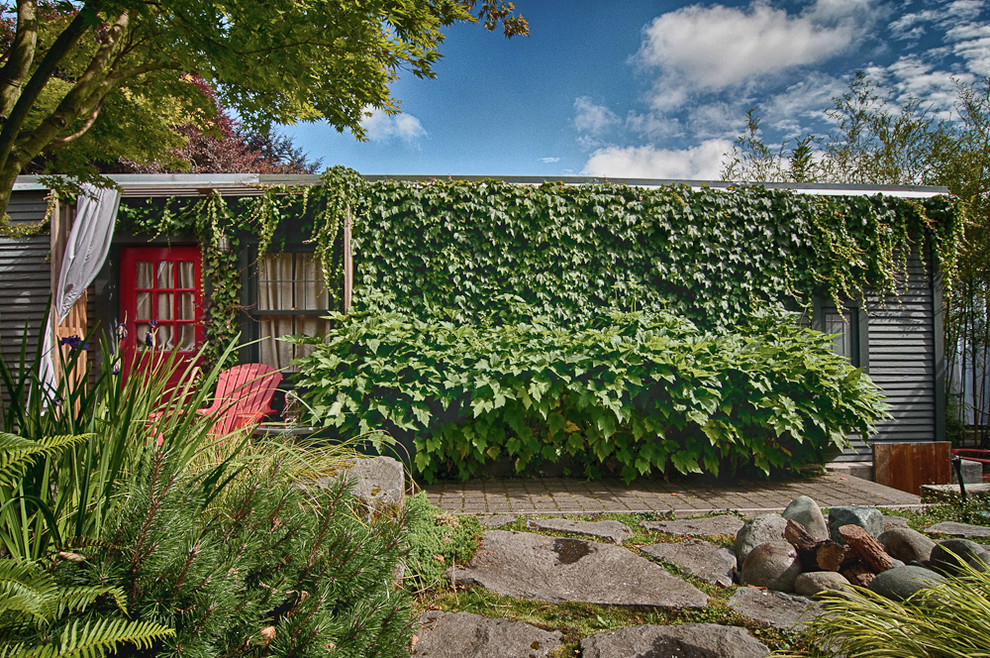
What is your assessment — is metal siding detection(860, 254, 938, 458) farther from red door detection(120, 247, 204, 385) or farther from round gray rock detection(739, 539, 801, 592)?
red door detection(120, 247, 204, 385)

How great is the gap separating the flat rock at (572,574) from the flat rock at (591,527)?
177 mm

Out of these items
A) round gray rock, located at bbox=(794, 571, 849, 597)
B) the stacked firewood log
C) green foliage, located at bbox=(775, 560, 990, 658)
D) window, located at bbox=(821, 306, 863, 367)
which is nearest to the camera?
green foliage, located at bbox=(775, 560, 990, 658)

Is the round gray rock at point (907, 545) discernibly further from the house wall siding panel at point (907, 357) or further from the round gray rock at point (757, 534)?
the house wall siding panel at point (907, 357)

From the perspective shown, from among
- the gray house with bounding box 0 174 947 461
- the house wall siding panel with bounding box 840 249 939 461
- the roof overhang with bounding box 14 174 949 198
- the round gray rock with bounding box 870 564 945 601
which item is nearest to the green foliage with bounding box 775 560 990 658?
the round gray rock with bounding box 870 564 945 601

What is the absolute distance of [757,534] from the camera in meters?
2.73

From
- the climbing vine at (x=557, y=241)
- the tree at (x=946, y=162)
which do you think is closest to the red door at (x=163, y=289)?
the climbing vine at (x=557, y=241)

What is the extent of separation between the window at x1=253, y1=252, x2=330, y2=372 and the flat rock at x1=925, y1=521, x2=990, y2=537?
17.9ft

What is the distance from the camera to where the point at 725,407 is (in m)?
4.30

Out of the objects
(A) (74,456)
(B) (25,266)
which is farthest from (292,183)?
(A) (74,456)

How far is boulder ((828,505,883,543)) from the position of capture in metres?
2.78

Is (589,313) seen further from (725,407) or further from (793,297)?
(793,297)

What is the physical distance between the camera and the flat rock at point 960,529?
307 cm

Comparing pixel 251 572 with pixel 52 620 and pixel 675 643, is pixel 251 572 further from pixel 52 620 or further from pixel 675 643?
pixel 675 643

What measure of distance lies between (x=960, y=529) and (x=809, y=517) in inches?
45.4
